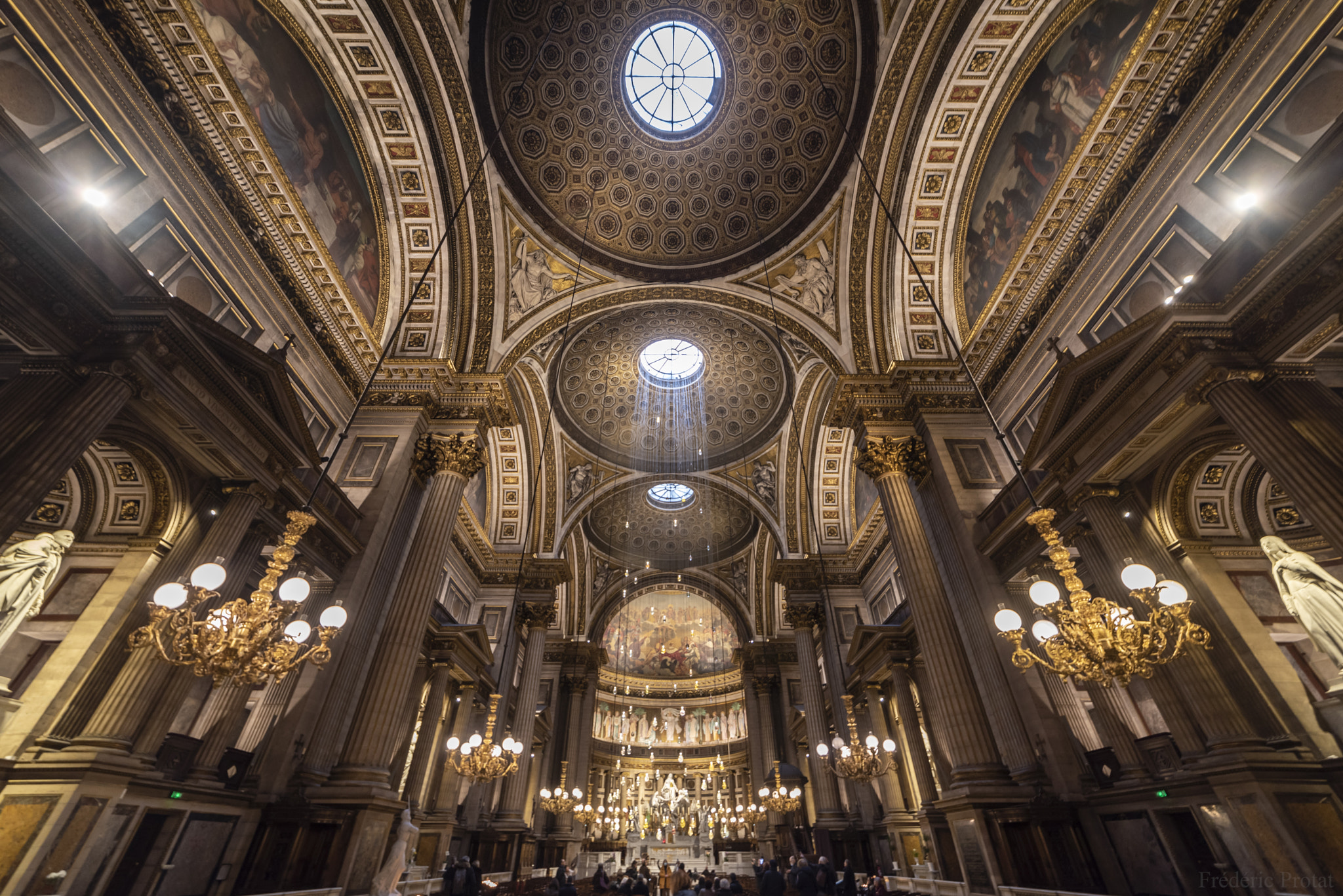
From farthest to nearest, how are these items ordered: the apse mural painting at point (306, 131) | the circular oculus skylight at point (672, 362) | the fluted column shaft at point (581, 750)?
the fluted column shaft at point (581, 750) → the circular oculus skylight at point (672, 362) → the apse mural painting at point (306, 131)

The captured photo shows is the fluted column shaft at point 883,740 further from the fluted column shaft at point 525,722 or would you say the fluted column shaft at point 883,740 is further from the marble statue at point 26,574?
the marble statue at point 26,574

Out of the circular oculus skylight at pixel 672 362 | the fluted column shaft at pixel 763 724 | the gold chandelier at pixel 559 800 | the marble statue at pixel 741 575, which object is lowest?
the gold chandelier at pixel 559 800

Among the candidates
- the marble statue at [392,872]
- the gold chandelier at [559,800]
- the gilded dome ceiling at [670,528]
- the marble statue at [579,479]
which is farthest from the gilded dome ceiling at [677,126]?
the gold chandelier at [559,800]

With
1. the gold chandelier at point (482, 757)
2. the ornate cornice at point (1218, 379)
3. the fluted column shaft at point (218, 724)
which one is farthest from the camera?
the gold chandelier at point (482, 757)

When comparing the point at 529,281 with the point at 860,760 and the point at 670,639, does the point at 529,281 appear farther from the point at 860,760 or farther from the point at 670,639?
the point at 670,639

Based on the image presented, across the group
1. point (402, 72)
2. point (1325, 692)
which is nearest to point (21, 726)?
point (402, 72)

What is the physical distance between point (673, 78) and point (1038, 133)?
29.3 feet

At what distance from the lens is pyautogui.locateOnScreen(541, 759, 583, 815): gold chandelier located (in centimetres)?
2049

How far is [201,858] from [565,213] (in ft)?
46.9

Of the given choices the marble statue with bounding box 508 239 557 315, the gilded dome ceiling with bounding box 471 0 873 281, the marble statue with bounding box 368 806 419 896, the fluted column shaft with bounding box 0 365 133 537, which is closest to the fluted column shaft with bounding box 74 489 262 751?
the fluted column shaft with bounding box 0 365 133 537

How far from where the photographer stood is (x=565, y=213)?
1530 centimetres

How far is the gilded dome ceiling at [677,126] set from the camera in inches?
512

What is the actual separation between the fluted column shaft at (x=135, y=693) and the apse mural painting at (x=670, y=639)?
26289 millimetres

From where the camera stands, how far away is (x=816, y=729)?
1750 centimetres
